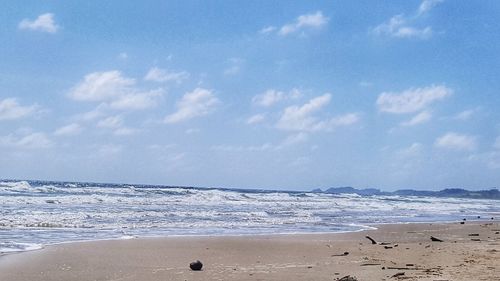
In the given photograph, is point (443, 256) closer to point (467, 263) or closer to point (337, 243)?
point (467, 263)

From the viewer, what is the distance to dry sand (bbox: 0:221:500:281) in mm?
8852

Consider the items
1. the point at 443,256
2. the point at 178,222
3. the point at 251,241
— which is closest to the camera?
the point at 443,256

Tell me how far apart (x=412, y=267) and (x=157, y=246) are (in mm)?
5879

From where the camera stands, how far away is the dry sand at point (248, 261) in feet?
29.0

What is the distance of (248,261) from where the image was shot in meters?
11.0

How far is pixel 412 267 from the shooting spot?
9.81m

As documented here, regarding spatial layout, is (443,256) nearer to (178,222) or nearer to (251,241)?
(251,241)

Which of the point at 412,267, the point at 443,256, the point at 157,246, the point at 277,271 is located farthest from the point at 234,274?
the point at 443,256

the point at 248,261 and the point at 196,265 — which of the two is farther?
the point at 248,261

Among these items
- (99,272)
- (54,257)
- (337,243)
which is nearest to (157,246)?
(54,257)

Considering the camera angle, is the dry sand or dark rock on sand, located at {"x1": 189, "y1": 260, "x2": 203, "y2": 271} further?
dark rock on sand, located at {"x1": 189, "y1": 260, "x2": 203, "y2": 271}

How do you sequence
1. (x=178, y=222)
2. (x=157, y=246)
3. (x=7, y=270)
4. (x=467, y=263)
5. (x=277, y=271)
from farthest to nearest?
(x=178, y=222) → (x=157, y=246) → (x=467, y=263) → (x=277, y=271) → (x=7, y=270)

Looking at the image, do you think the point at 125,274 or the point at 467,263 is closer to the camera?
the point at 125,274

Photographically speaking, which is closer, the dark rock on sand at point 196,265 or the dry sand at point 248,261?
the dry sand at point 248,261
